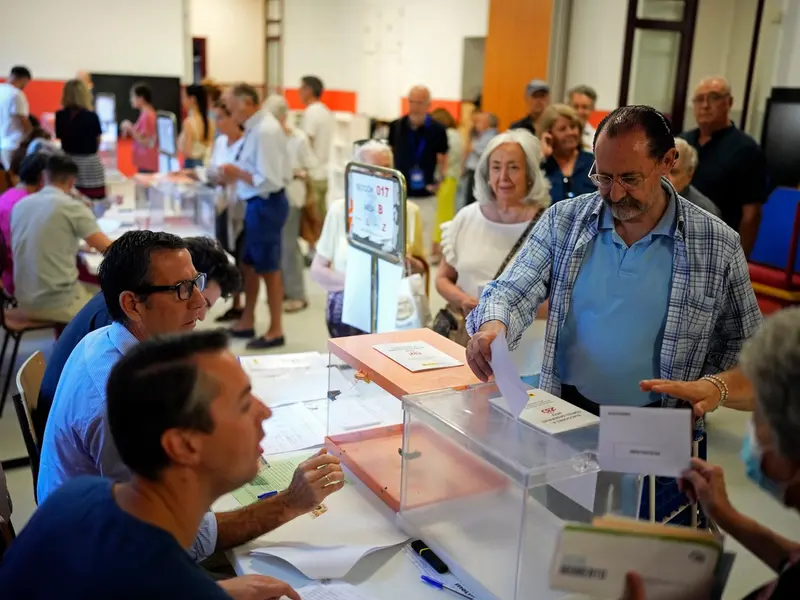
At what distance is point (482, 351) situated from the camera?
5.31 ft

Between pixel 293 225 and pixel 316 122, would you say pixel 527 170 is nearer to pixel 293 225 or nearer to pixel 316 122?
pixel 293 225

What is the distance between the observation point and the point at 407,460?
1.66 m

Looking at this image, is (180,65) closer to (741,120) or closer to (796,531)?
(741,120)

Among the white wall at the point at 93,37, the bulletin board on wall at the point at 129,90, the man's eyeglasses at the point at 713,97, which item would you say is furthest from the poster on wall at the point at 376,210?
the white wall at the point at 93,37

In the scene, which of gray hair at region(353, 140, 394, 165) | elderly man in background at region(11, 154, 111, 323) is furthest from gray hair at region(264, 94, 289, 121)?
gray hair at region(353, 140, 394, 165)

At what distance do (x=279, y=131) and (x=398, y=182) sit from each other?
7.96 feet

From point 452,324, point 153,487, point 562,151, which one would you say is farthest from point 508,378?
point 562,151

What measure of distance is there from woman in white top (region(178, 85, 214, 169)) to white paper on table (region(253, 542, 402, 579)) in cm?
571

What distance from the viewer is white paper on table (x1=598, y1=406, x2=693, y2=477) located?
45.3 inches

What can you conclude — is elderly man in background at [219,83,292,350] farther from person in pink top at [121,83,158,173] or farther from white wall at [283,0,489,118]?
white wall at [283,0,489,118]

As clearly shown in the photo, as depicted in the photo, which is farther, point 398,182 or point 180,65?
point 180,65

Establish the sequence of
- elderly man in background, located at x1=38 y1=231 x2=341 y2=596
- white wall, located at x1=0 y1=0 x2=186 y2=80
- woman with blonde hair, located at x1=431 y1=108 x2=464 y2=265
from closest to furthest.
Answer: elderly man in background, located at x1=38 y1=231 x2=341 y2=596
woman with blonde hair, located at x1=431 y1=108 x2=464 y2=265
white wall, located at x1=0 y1=0 x2=186 y2=80

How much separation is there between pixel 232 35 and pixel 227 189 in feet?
27.5

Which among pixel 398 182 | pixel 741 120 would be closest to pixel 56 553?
pixel 398 182
